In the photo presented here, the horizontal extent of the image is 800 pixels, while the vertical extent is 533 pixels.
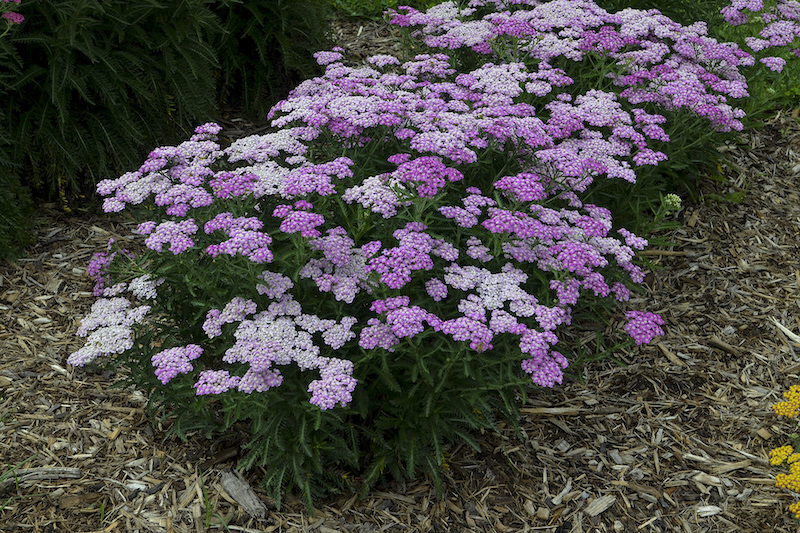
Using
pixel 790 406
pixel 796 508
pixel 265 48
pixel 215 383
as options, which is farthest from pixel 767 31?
pixel 215 383

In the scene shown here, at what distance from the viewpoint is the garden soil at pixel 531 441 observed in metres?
3.75

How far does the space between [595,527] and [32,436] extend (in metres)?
3.38

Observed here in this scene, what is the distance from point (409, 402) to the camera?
362cm

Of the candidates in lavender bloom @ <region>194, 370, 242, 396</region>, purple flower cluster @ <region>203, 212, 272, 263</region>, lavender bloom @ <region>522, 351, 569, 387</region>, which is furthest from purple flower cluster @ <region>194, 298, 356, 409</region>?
lavender bloom @ <region>522, 351, 569, 387</region>

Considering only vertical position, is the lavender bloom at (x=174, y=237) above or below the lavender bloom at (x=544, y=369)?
above

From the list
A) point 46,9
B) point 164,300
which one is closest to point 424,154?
point 164,300

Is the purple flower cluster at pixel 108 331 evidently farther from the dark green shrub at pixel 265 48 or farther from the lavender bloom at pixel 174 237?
the dark green shrub at pixel 265 48

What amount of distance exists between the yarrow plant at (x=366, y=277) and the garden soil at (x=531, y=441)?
0.28m

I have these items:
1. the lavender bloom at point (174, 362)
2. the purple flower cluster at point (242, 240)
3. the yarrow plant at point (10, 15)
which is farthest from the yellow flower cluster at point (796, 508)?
the yarrow plant at point (10, 15)

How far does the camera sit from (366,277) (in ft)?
11.6

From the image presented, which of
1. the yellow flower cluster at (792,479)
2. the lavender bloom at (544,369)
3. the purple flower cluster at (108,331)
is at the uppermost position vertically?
the purple flower cluster at (108,331)

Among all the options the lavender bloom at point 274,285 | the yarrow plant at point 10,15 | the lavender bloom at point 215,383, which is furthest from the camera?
the yarrow plant at point 10,15

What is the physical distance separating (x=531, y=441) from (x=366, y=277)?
1.67 metres

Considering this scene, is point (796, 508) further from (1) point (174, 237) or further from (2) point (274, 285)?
(1) point (174, 237)
